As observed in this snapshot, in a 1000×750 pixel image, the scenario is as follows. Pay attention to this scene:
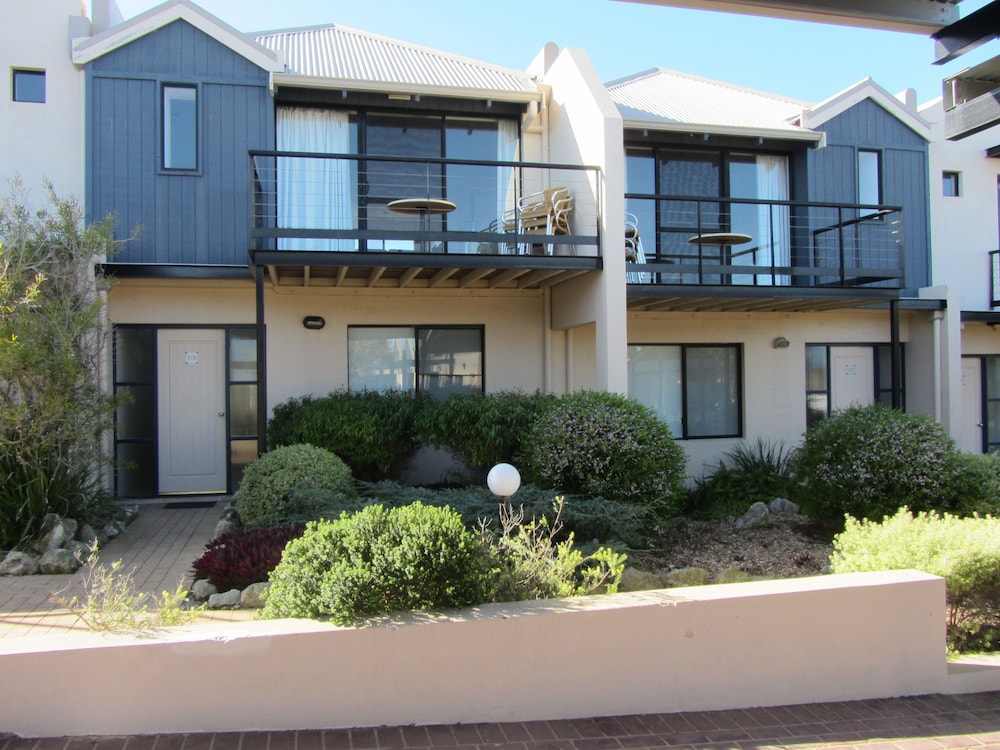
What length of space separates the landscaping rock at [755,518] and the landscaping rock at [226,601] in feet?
18.6

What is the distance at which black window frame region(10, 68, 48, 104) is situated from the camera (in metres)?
9.55

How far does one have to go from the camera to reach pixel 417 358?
35.3ft

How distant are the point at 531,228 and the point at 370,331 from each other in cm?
263

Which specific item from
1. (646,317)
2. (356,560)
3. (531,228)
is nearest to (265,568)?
(356,560)

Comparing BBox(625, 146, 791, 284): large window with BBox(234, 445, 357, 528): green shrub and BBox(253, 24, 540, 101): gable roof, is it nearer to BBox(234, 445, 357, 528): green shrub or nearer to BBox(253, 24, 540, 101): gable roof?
BBox(253, 24, 540, 101): gable roof

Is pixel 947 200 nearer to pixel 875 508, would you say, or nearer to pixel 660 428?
pixel 875 508

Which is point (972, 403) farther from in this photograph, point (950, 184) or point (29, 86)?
point (29, 86)

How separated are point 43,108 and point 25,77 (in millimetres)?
492

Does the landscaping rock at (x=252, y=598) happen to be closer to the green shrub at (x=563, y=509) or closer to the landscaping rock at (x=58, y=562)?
the green shrub at (x=563, y=509)

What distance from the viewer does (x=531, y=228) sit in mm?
10359

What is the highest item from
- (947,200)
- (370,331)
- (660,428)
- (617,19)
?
(947,200)

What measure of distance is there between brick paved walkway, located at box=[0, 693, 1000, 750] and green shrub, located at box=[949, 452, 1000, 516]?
4382mm

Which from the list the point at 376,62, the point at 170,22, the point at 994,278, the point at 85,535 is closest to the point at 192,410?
the point at 85,535

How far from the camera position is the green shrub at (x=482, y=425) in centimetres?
892
